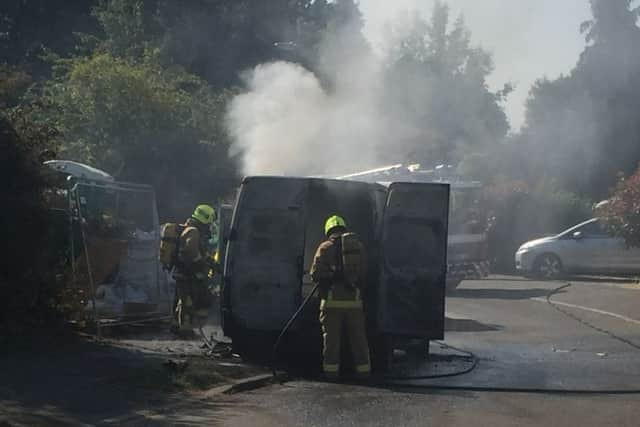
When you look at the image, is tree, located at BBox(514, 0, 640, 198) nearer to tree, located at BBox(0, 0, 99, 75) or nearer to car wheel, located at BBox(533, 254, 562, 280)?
car wheel, located at BBox(533, 254, 562, 280)

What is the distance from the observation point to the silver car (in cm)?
2752

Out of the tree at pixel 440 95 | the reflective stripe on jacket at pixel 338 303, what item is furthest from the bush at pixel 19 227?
the tree at pixel 440 95

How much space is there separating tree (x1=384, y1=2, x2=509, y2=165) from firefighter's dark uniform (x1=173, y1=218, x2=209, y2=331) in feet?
43.8

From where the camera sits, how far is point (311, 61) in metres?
28.0

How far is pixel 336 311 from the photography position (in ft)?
36.9

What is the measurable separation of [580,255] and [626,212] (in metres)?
2.96

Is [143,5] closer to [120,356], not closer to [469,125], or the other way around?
[469,125]

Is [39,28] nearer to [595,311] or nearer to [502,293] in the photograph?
[502,293]

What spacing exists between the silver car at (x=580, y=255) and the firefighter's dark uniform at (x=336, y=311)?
1673 cm

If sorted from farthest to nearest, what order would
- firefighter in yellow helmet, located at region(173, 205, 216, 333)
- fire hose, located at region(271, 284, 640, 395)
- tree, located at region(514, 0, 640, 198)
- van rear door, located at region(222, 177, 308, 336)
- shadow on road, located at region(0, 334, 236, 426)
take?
tree, located at region(514, 0, 640, 198) → firefighter in yellow helmet, located at region(173, 205, 216, 333) → van rear door, located at region(222, 177, 308, 336) → fire hose, located at region(271, 284, 640, 395) → shadow on road, located at region(0, 334, 236, 426)

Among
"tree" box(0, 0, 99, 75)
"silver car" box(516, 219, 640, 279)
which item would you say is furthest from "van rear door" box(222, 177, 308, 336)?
"tree" box(0, 0, 99, 75)

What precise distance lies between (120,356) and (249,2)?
27990mm

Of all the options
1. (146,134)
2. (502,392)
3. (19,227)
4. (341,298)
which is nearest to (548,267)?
(146,134)

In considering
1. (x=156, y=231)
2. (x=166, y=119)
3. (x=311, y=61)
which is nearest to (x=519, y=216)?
(x=311, y=61)
